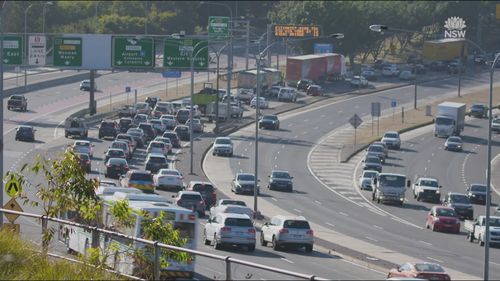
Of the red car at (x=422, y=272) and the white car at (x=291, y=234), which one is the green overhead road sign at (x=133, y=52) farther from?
the red car at (x=422, y=272)

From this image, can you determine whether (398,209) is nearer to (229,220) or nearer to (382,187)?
(382,187)

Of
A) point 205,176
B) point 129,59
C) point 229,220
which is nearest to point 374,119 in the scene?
point 129,59

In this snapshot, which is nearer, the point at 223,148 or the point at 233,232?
the point at 233,232

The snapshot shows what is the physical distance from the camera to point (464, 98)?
12112 centimetres

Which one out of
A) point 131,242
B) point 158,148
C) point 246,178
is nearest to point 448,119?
point 158,148

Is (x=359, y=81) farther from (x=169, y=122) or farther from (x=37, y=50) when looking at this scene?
(x=37, y=50)

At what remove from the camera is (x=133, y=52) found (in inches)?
3374

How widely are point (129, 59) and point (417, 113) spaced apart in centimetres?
3618

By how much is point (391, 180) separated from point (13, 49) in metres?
29.7

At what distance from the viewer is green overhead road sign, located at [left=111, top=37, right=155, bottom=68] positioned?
279ft

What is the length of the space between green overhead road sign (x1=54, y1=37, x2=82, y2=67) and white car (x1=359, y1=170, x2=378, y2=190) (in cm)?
2228

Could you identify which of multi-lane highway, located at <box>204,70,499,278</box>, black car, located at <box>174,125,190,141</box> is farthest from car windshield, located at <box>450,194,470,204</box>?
black car, located at <box>174,125,190,141</box>

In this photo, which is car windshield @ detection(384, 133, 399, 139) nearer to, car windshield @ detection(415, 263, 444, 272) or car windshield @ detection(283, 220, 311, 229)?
car windshield @ detection(283, 220, 311, 229)

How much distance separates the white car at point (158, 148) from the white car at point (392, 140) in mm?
18353
